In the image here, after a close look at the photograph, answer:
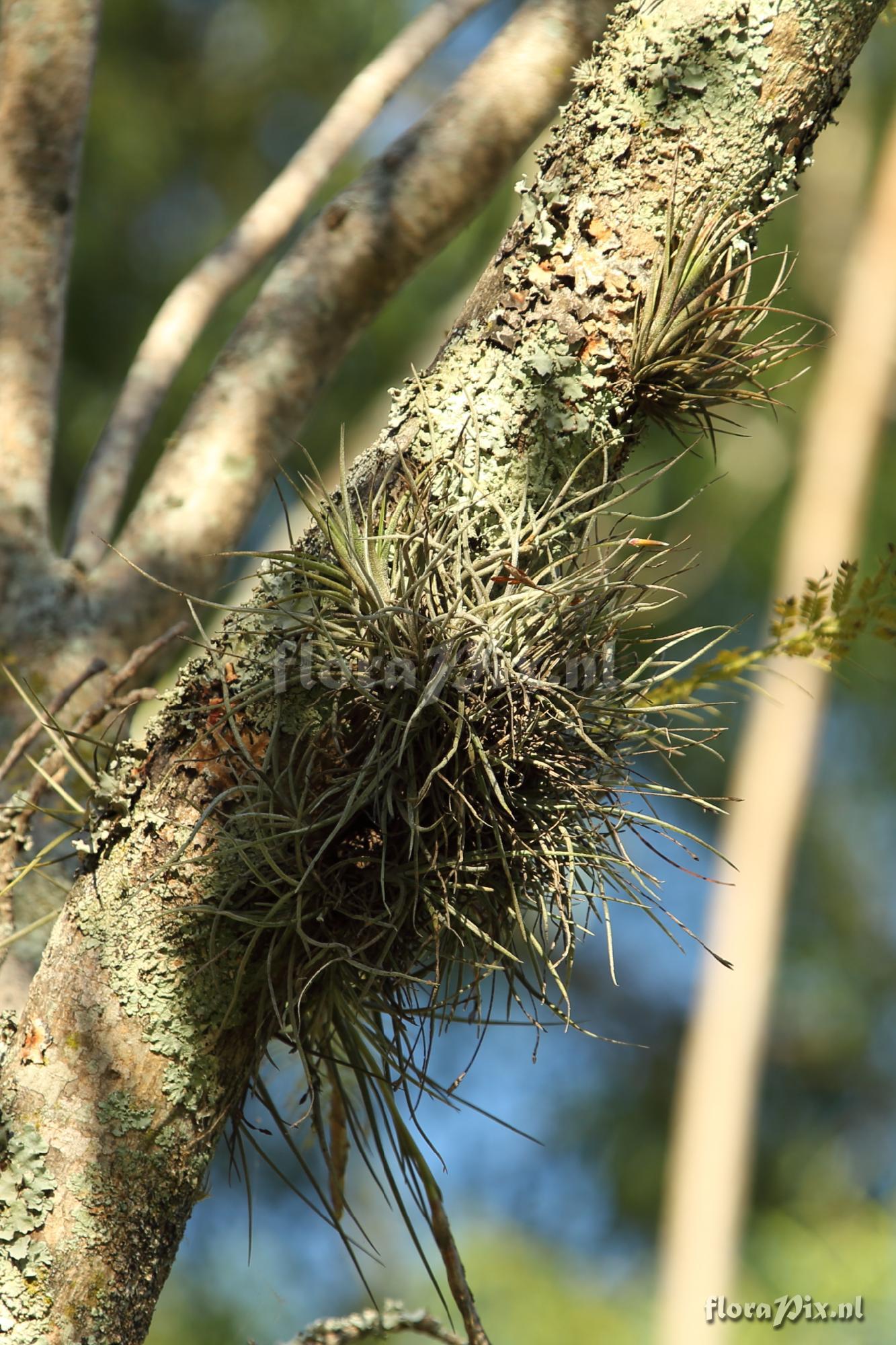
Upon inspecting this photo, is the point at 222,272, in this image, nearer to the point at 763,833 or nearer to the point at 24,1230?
the point at 24,1230

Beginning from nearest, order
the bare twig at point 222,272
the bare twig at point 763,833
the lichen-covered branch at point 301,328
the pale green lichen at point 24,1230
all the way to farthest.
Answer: the pale green lichen at point 24,1230
the lichen-covered branch at point 301,328
the bare twig at point 222,272
the bare twig at point 763,833

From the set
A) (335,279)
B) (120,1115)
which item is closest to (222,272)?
(335,279)

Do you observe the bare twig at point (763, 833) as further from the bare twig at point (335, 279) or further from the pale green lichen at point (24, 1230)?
the pale green lichen at point (24, 1230)

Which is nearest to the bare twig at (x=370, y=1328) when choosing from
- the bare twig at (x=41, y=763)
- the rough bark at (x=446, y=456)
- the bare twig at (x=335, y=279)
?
the rough bark at (x=446, y=456)

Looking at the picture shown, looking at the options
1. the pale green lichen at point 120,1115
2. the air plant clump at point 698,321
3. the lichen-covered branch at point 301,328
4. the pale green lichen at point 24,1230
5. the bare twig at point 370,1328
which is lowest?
the bare twig at point 370,1328

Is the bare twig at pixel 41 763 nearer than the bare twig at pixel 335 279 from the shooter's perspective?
Yes

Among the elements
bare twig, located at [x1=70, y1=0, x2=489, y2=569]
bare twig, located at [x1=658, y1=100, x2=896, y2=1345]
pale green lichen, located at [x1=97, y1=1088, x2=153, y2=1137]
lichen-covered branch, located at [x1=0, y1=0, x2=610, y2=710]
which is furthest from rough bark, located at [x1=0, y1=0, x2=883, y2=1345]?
bare twig, located at [x1=658, y1=100, x2=896, y2=1345]

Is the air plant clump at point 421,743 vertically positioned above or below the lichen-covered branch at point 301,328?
below
